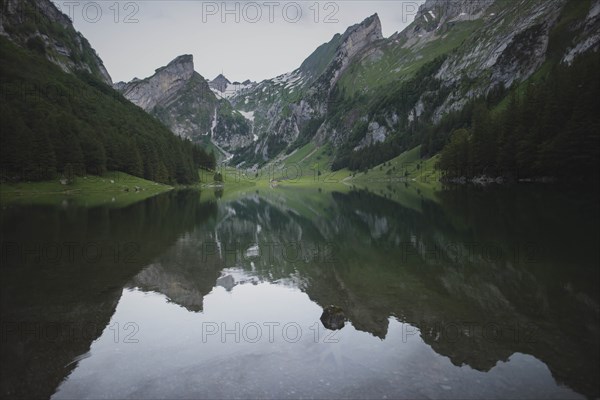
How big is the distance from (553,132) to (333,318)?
6564cm

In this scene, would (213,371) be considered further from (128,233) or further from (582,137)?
(582,137)

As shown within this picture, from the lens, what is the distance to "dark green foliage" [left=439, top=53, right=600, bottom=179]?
54.0 metres

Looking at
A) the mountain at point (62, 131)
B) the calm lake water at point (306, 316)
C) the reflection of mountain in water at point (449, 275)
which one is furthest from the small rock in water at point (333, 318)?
the mountain at point (62, 131)

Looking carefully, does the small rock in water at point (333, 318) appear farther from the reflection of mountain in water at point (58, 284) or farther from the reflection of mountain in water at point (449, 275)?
the reflection of mountain in water at point (58, 284)

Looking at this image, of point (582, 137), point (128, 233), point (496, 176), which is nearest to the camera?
point (128, 233)

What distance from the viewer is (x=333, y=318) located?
555 inches

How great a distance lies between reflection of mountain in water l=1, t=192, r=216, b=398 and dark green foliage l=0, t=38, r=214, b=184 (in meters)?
50.9

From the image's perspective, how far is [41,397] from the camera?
921 cm

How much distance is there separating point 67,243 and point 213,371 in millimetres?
24113

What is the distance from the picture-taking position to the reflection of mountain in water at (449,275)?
38.3ft

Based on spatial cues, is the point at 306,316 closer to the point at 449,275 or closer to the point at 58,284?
the point at 449,275

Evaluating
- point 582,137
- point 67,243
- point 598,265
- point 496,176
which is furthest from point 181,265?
point 496,176

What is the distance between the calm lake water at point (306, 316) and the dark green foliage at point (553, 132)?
30.9m

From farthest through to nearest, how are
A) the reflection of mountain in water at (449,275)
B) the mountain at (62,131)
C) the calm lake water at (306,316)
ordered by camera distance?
the mountain at (62,131) < the reflection of mountain in water at (449,275) < the calm lake water at (306,316)
